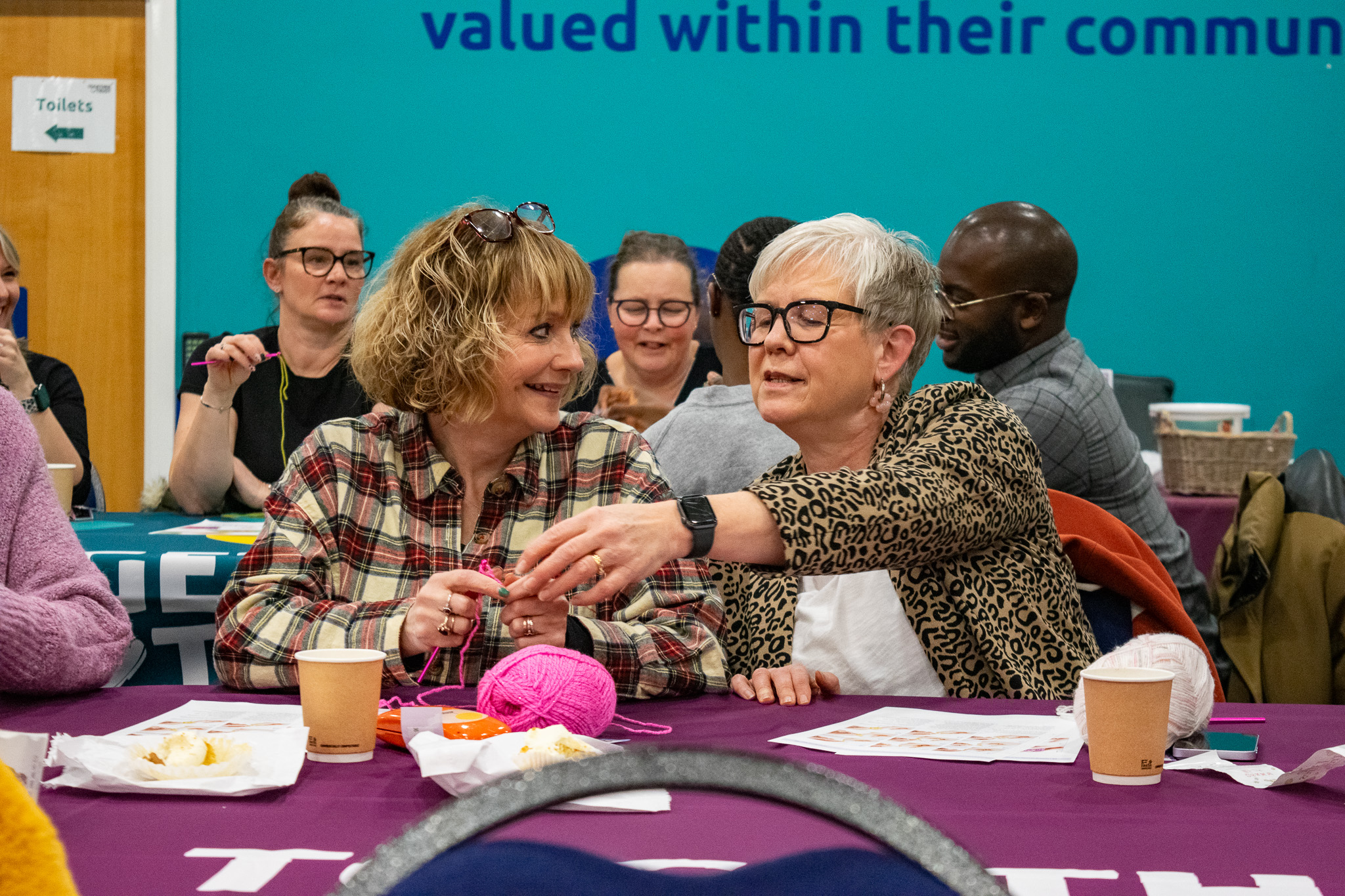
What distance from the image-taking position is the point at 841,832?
0.70 meters

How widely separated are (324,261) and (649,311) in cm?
90

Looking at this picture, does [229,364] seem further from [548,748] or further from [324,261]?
[548,748]

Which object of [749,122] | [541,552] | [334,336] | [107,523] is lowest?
[107,523]

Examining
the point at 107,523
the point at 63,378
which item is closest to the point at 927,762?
the point at 107,523

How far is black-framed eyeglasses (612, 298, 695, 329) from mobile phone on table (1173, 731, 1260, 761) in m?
2.56

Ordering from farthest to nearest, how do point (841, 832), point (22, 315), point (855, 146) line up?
point (22, 315), point (855, 146), point (841, 832)

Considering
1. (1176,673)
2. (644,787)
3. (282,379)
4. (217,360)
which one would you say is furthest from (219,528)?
(644,787)

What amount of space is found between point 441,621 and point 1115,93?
14.2 feet

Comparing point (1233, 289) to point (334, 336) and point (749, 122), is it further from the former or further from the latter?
point (334, 336)

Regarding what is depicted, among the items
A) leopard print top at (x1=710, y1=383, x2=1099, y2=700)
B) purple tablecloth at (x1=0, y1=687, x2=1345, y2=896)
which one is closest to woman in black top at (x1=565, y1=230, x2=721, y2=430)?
leopard print top at (x1=710, y1=383, x2=1099, y2=700)

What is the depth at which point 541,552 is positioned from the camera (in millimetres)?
1203

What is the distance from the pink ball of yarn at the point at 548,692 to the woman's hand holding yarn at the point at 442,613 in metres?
0.17

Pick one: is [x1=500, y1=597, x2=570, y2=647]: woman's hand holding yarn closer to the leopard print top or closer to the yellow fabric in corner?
the leopard print top

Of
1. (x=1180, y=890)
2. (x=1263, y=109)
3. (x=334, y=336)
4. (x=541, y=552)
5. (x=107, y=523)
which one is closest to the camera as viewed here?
(x=1180, y=890)
